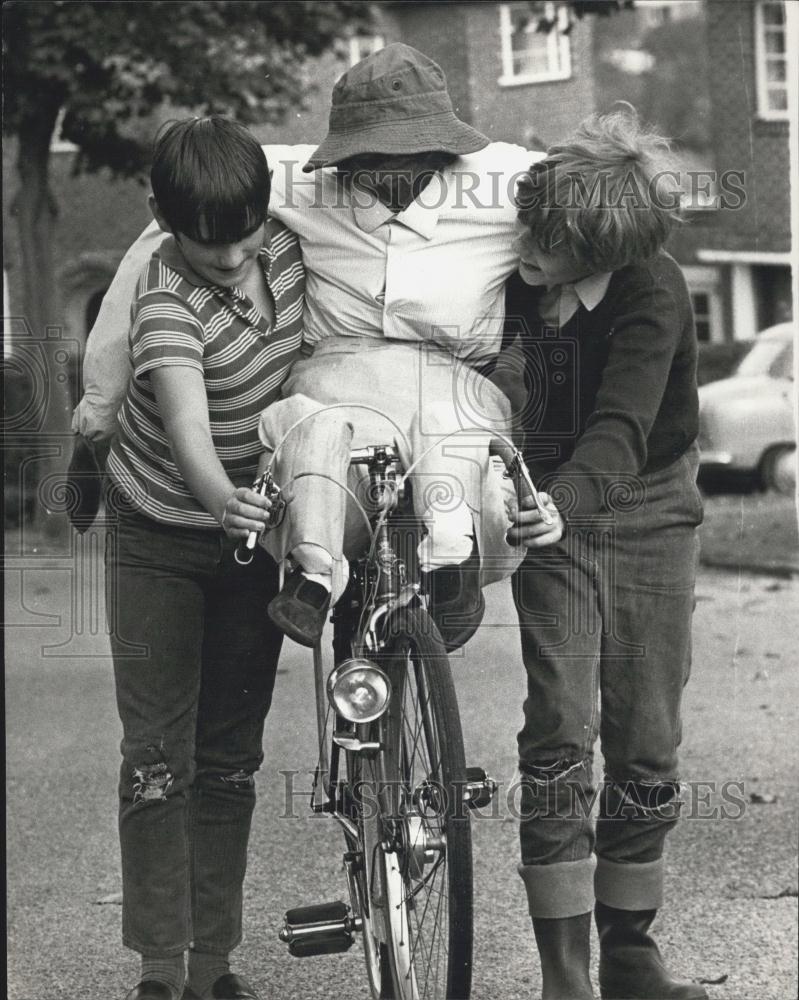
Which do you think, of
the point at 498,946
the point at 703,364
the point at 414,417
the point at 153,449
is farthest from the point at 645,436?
the point at 703,364

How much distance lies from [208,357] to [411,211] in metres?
0.48

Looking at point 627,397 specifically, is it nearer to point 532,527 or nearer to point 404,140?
point 532,527

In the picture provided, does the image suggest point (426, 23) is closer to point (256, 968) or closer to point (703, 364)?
point (256, 968)

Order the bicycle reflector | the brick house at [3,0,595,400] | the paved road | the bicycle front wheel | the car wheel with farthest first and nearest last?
the car wheel, the brick house at [3,0,595,400], the paved road, the bicycle reflector, the bicycle front wheel

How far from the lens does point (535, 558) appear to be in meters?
3.17

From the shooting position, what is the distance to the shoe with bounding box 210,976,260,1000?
3271 millimetres

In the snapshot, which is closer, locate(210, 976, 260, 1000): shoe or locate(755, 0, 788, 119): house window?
locate(210, 976, 260, 1000): shoe

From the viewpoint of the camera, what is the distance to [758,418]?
9469 millimetres

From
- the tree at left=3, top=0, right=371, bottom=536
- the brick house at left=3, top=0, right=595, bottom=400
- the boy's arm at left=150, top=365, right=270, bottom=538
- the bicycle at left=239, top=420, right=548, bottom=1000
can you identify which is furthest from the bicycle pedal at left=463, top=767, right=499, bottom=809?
the tree at left=3, top=0, right=371, bottom=536

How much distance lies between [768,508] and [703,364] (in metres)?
2.44

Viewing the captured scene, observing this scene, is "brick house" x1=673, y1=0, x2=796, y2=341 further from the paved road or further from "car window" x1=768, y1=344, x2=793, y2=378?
the paved road

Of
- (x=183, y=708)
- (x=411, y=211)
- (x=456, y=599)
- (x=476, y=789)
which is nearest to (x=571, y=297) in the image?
(x=411, y=211)

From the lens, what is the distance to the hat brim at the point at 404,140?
304 centimetres

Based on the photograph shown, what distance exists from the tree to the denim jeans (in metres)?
4.95
